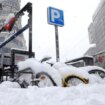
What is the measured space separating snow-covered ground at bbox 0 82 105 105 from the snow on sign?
13.5ft

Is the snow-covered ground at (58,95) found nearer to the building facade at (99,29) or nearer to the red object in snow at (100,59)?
the red object in snow at (100,59)

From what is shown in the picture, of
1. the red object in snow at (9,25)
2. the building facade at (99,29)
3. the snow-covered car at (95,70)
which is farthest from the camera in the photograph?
the building facade at (99,29)

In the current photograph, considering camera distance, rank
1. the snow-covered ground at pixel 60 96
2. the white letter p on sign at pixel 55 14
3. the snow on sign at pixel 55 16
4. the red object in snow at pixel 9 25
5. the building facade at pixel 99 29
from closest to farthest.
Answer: the snow-covered ground at pixel 60 96 < the snow on sign at pixel 55 16 < the white letter p on sign at pixel 55 14 < the red object in snow at pixel 9 25 < the building facade at pixel 99 29

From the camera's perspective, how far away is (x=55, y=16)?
8414 mm

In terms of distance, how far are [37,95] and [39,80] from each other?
5.08ft

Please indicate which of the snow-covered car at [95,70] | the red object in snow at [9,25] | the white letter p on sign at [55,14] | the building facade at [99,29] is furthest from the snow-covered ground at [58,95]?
the building facade at [99,29]

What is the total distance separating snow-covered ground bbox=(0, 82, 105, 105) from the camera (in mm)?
3074

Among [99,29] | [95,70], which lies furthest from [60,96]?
[99,29]

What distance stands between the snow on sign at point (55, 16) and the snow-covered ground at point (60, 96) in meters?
4.11

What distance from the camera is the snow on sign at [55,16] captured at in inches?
318

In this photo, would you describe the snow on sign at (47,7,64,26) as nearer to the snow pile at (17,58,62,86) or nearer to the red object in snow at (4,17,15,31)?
the red object in snow at (4,17,15,31)

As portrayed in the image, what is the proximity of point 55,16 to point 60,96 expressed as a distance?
17.3 feet

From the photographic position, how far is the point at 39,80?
5.35m

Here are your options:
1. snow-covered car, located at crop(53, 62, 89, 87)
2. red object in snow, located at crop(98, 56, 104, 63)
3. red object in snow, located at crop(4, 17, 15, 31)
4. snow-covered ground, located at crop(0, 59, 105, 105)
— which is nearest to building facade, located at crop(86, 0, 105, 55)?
red object in snow, located at crop(4, 17, 15, 31)
